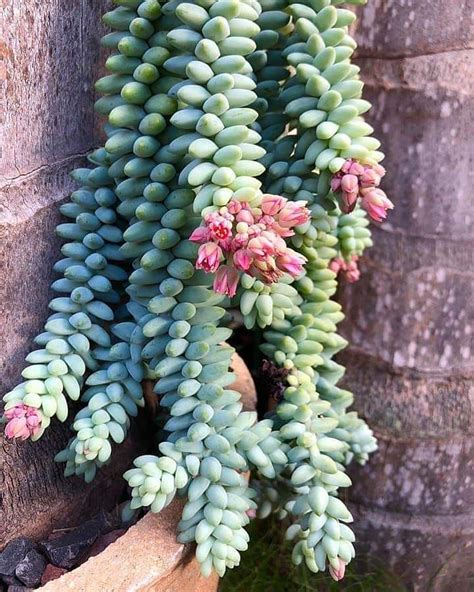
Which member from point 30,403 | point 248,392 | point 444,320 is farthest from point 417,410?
point 30,403

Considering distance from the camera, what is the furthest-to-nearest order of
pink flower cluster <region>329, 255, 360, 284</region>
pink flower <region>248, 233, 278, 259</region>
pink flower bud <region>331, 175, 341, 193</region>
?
pink flower cluster <region>329, 255, 360, 284</region> → pink flower bud <region>331, 175, 341, 193</region> → pink flower <region>248, 233, 278, 259</region>

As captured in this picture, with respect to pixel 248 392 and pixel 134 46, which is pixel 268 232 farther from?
pixel 248 392

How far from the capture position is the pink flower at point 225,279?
0.65 metres

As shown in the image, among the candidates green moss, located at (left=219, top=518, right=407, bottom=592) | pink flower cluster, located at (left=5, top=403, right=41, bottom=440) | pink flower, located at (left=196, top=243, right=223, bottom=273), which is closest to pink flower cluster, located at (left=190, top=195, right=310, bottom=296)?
pink flower, located at (left=196, top=243, right=223, bottom=273)

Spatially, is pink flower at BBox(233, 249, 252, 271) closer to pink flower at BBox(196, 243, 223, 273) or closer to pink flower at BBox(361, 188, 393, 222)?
pink flower at BBox(196, 243, 223, 273)

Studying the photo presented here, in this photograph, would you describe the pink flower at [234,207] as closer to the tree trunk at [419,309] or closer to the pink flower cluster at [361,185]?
the pink flower cluster at [361,185]

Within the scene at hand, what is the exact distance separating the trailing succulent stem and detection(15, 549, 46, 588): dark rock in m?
0.11

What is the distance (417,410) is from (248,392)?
256 millimetres

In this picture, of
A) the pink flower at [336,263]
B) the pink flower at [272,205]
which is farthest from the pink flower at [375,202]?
the pink flower at [336,263]

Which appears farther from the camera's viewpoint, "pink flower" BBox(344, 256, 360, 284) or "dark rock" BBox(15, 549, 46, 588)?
"pink flower" BBox(344, 256, 360, 284)

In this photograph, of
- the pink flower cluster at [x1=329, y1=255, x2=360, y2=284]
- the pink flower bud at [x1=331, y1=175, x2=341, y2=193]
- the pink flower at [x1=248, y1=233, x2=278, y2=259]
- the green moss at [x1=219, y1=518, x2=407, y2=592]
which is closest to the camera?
the pink flower at [x1=248, y1=233, x2=278, y2=259]

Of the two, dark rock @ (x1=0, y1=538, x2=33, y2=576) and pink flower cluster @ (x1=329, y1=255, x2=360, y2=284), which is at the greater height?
pink flower cluster @ (x1=329, y1=255, x2=360, y2=284)

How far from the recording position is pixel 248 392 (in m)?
1.01

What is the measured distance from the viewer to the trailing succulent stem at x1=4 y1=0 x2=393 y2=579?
68 cm
